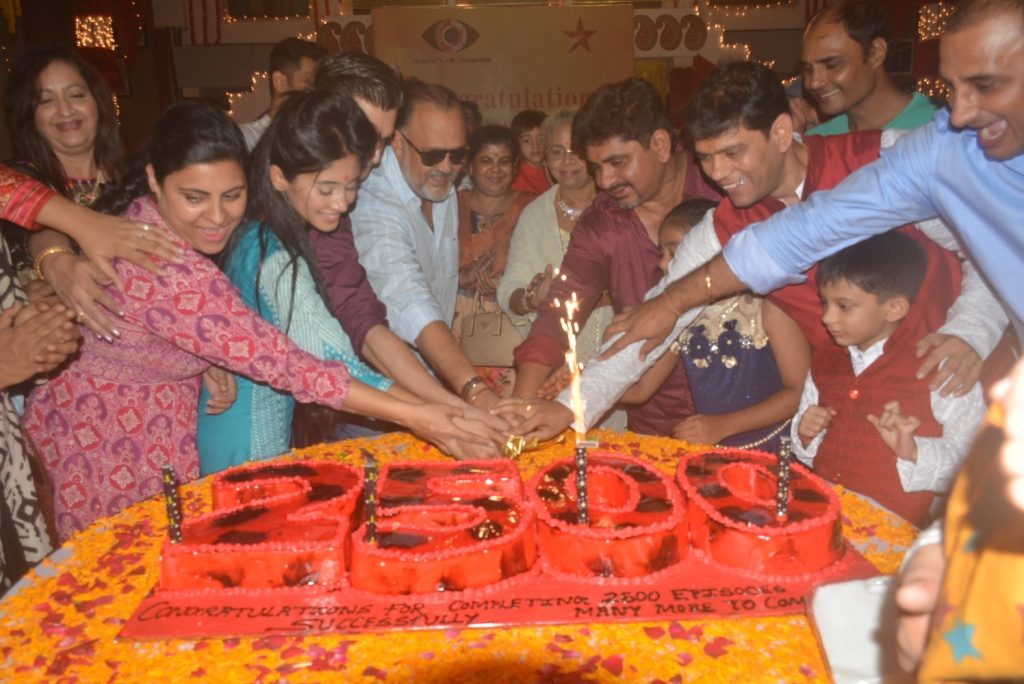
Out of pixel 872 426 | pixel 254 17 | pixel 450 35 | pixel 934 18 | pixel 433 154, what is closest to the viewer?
pixel 872 426

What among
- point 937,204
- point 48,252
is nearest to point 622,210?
point 937,204

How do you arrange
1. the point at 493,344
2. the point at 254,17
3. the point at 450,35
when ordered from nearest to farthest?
the point at 493,344, the point at 450,35, the point at 254,17

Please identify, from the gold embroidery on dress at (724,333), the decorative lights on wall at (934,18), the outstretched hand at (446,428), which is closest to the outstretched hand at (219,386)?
the outstretched hand at (446,428)

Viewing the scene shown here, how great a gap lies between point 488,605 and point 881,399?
62.1 inches

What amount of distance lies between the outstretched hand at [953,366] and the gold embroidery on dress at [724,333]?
2.06 ft

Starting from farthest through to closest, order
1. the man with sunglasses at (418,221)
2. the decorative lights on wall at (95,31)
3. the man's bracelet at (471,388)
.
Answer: the decorative lights on wall at (95,31), the man with sunglasses at (418,221), the man's bracelet at (471,388)

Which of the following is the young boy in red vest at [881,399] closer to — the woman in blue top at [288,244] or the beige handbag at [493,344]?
the woman in blue top at [288,244]

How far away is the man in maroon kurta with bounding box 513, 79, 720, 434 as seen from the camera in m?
3.45

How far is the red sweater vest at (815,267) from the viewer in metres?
2.72

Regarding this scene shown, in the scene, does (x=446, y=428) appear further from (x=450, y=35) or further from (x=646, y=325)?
(x=450, y=35)

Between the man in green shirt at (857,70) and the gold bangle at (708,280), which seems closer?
the gold bangle at (708,280)

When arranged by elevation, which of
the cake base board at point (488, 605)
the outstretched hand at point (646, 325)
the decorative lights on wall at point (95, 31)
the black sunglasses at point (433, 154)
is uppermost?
the decorative lights on wall at point (95, 31)

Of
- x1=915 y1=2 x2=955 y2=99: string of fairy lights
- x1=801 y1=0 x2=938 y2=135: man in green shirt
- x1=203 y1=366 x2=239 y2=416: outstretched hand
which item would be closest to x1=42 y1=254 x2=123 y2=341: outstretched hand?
x1=203 y1=366 x2=239 y2=416: outstretched hand

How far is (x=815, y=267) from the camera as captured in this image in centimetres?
286
